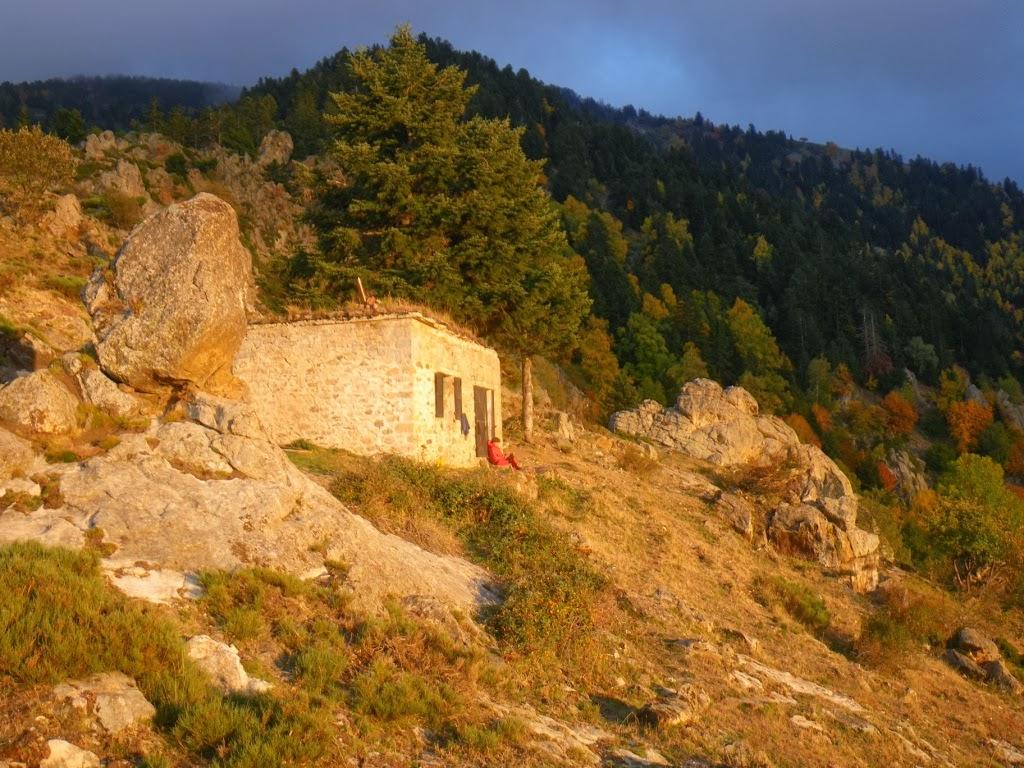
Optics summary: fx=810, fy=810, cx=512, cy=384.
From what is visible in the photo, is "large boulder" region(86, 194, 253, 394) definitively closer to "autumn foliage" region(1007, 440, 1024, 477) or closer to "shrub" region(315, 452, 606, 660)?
"shrub" region(315, 452, 606, 660)

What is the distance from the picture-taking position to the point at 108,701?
596 centimetres

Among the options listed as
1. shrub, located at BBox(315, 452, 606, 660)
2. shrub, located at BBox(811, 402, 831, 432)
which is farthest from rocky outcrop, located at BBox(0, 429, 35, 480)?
shrub, located at BBox(811, 402, 831, 432)

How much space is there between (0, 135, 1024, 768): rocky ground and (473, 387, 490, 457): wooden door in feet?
6.57

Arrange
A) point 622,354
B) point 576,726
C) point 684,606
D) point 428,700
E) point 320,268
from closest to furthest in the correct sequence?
point 428,700
point 576,726
point 684,606
point 320,268
point 622,354

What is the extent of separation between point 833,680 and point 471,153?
671 inches

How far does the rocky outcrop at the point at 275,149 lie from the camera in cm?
7038

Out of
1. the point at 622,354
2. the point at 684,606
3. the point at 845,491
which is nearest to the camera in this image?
the point at 684,606

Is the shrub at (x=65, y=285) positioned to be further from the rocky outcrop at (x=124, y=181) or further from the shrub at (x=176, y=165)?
the shrub at (x=176, y=165)

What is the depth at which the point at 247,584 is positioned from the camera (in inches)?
336

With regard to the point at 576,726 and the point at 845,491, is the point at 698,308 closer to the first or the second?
the point at 845,491

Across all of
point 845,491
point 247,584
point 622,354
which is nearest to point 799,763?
point 247,584

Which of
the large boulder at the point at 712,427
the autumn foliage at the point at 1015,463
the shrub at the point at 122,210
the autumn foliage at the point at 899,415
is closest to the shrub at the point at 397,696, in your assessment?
the large boulder at the point at 712,427

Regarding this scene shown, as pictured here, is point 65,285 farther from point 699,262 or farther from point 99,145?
point 699,262

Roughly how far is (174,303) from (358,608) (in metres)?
6.50
